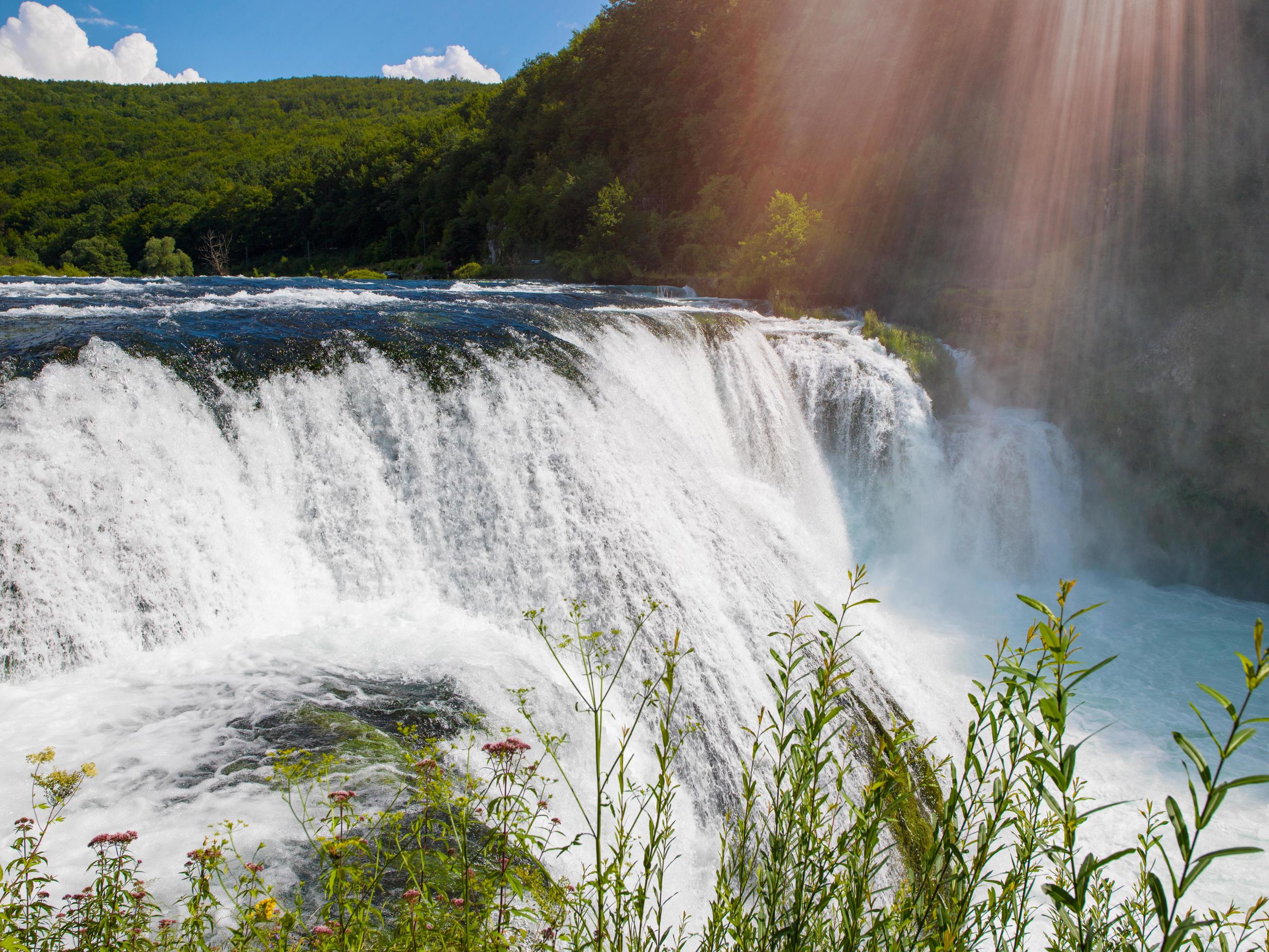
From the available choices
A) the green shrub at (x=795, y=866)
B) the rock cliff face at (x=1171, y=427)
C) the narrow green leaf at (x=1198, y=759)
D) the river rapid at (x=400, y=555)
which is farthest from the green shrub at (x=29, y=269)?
the narrow green leaf at (x=1198, y=759)

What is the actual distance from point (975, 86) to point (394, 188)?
4301cm

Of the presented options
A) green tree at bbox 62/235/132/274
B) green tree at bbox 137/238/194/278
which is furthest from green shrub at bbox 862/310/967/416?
green tree at bbox 62/235/132/274

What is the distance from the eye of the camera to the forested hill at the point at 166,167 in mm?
47375

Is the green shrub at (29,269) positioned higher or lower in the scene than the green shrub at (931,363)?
higher

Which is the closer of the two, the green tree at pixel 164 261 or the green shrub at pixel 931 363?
the green shrub at pixel 931 363

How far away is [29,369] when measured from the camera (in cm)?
561

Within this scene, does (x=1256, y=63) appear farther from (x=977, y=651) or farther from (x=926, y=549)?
(x=977, y=651)

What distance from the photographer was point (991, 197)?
17.0 metres

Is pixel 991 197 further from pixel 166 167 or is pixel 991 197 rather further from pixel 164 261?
pixel 166 167

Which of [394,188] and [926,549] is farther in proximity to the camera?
[394,188]

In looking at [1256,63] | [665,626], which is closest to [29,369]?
[665,626]

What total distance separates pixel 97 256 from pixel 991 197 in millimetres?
51354

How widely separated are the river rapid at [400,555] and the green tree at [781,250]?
736 cm

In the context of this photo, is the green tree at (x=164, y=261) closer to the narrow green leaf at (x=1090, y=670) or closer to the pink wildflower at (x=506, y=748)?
the pink wildflower at (x=506, y=748)
